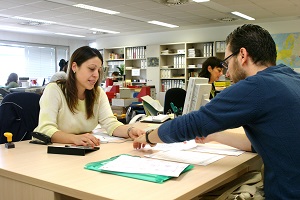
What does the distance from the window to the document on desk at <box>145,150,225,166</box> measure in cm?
924

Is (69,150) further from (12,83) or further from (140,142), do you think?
(12,83)

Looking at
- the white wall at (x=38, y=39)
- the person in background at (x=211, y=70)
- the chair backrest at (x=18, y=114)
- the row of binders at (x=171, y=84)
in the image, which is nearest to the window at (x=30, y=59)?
the white wall at (x=38, y=39)

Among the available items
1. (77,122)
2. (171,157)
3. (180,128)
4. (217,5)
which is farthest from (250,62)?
(217,5)

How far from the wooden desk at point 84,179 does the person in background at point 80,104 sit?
16.2 inches

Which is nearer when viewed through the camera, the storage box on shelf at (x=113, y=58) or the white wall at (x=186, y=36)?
the white wall at (x=186, y=36)

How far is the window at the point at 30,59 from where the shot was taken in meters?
9.66

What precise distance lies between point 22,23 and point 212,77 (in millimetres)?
6117

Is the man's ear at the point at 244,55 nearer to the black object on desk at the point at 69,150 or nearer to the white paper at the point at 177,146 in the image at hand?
the white paper at the point at 177,146

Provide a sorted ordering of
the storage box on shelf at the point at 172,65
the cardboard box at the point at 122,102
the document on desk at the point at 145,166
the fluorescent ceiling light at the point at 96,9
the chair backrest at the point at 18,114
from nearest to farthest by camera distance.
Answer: the document on desk at the point at 145,166, the chair backrest at the point at 18,114, the cardboard box at the point at 122,102, the fluorescent ceiling light at the point at 96,9, the storage box on shelf at the point at 172,65

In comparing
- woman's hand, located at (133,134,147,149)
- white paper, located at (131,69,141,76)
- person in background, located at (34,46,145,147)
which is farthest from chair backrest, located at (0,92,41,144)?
white paper, located at (131,69,141,76)

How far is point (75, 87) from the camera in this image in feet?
6.99

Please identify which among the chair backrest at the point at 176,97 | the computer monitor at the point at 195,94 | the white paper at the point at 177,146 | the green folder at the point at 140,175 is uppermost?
the computer monitor at the point at 195,94

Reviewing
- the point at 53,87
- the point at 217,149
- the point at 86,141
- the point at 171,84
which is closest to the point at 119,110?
the point at 53,87

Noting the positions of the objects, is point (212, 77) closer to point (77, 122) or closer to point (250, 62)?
point (77, 122)
